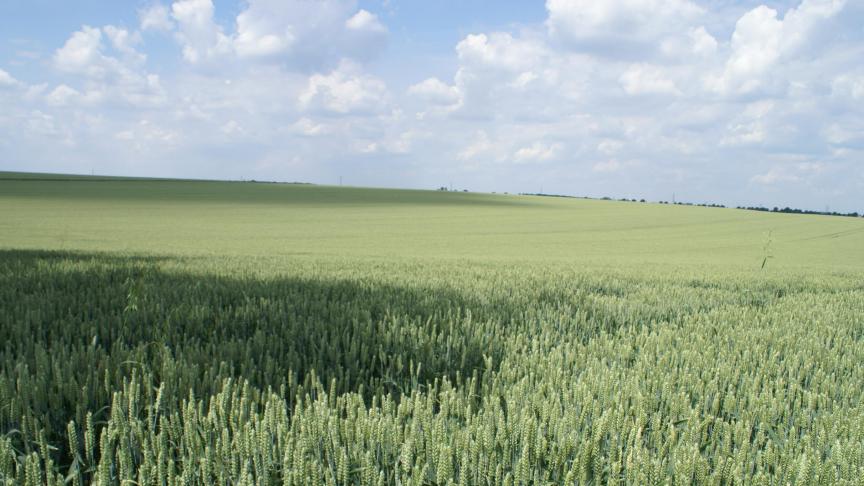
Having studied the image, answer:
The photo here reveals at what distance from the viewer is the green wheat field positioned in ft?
→ 6.29

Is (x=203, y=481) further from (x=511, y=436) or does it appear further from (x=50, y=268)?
(x=50, y=268)

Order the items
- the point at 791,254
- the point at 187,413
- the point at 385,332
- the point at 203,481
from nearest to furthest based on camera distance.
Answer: the point at 203,481 → the point at 187,413 → the point at 385,332 → the point at 791,254

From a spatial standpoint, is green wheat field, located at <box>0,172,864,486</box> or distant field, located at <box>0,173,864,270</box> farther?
distant field, located at <box>0,173,864,270</box>

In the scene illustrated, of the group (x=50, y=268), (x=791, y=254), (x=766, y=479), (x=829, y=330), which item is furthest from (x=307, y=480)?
(x=791, y=254)

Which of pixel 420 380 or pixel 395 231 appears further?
pixel 395 231

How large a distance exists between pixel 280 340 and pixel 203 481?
197cm

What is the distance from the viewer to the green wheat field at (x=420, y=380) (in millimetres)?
1918

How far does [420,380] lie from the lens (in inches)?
129

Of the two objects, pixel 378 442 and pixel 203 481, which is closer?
pixel 203 481

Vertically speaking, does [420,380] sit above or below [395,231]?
above

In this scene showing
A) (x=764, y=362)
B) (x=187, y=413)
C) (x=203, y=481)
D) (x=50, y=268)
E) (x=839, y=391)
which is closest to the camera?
(x=203, y=481)

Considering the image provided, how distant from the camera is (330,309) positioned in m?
4.90

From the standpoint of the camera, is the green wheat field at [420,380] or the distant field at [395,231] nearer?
the green wheat field at [420,380]

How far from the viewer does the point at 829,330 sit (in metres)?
5.02
